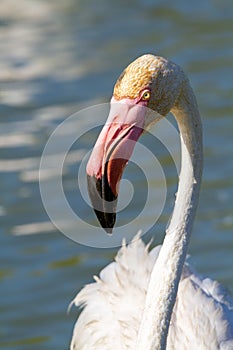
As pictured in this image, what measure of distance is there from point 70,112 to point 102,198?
682 centimetres

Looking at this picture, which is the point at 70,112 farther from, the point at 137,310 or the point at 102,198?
the point at 102,198

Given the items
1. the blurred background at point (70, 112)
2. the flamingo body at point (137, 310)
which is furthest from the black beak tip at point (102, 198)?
the blurred background at point (70, 112)

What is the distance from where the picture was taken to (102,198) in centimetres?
509

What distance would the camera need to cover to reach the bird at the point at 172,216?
5102mm

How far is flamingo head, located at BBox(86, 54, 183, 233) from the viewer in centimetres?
507

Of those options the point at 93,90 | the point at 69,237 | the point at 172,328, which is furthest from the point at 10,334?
the point at 93,90

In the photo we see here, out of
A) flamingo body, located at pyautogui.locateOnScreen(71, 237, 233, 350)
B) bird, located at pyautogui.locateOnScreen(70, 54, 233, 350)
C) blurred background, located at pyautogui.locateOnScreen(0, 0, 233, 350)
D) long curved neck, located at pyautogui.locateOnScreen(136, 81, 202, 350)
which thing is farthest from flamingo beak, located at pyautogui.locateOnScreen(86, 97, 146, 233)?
blurred background, located at pyautogui.locateOnScreen(0, 0, 233, 350)

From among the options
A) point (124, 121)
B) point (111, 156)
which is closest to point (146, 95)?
→ point (124, 121)

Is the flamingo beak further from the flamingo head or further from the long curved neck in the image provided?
the long curved neck

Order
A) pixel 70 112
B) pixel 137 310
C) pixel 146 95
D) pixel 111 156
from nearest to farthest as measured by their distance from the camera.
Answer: pixel 111 156 → pixel 146 95 → pixel 137 310 → pixel 70 112

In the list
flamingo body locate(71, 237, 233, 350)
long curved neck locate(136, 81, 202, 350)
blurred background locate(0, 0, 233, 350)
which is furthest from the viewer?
blurred background locate(0, 0, 233, 350)

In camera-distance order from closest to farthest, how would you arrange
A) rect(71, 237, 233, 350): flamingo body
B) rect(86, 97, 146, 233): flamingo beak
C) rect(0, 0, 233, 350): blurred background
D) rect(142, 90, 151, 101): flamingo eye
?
rect(86, 97, 146, 233): flamingo beak < rect(142, 90, 151, 101): flamingo eye < rect(71, 237, 233, 350): flamingo body < rect(0, 0, 233, 350): blurred background

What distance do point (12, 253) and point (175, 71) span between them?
4.42 m

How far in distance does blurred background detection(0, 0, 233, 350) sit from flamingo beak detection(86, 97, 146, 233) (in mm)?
3271
